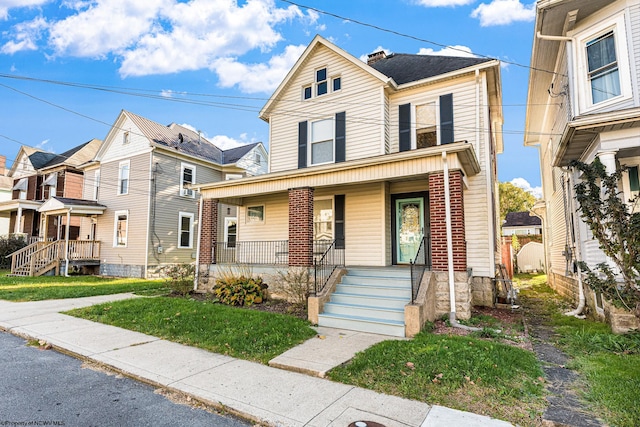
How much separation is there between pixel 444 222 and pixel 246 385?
17.1ft

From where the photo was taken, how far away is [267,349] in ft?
17.9

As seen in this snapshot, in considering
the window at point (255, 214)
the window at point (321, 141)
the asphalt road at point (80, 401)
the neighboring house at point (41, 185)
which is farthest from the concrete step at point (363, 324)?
the neighboring house at point (41, 185)

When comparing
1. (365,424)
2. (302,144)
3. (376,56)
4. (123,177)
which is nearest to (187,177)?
(123,177)

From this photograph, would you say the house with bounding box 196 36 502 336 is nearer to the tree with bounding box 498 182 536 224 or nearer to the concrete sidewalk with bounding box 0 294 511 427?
the concrete sidewalk with bounding box 0 294 511 427

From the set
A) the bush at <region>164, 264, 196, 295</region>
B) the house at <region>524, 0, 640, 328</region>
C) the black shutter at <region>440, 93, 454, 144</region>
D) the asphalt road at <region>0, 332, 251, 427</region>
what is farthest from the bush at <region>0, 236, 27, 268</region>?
the house at <region>524, 0, 640, 328</region>

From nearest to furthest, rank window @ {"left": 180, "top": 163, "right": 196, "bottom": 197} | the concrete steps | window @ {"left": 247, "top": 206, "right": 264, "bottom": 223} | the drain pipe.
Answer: the concrete steps, the drain pipe, window @ {"left": 247, "top": 206, "right": 264, "bottom": 223}, window @ {"left": 180, "top": 163, "right": 196, "bottom": 197}

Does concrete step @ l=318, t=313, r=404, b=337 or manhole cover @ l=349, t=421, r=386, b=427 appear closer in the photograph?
manhole cover @ l=349, t=421, r=386, b=427

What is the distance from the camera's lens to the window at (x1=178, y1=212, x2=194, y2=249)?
59.8 feet

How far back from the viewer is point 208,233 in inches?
440

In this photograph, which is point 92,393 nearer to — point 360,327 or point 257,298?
point 360,327

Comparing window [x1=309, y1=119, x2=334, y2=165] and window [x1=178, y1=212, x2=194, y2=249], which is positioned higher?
window [x1=309, y1=119, x2=334, y2=165]

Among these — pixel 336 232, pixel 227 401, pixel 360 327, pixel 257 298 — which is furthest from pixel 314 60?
pixel 227 401

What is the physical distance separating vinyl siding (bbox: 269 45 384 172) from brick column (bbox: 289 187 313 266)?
2458mm

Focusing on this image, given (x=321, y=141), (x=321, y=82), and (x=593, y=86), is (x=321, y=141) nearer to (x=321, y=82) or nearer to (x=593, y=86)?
(x=321, y=82)
